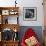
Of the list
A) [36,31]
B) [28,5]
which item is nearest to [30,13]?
[28,5]

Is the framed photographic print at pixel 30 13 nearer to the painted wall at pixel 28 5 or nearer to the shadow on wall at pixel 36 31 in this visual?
the painted wall at pixel 28 5

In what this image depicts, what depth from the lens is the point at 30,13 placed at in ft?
19.4

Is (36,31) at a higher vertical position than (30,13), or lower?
lower

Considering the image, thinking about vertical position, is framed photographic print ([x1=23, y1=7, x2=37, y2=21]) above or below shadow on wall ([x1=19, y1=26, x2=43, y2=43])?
above

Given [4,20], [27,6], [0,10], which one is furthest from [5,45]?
[27,6]

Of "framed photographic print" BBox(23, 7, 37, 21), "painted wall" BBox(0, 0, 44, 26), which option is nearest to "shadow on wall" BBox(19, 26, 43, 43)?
"painted wall" BBox(0, 0, 44, 26)

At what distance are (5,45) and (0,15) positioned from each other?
1.11 metres

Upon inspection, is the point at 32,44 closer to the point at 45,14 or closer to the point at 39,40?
the point at 39,40

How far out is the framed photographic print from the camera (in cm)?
589

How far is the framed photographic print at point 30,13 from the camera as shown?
19.3ft

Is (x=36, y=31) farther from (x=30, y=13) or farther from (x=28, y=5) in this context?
(x=28, y=5)

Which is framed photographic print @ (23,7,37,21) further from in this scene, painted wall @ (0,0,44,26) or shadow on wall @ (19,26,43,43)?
shadow on wall @ (19,26,43,43)

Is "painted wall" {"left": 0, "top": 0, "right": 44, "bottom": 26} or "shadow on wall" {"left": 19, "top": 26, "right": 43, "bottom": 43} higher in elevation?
"painted wall" {"left": 0, "top": 0, "right": 44, "bottom": 26}

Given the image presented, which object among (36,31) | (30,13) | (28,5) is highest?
(28,5)
